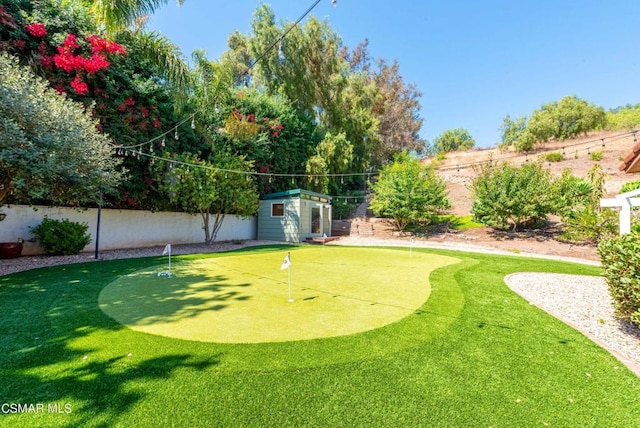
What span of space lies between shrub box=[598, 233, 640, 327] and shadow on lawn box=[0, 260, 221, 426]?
15.5ft

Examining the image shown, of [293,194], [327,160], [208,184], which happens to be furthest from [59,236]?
[327,160]

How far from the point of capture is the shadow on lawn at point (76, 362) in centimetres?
191

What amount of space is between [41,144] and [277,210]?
1074cm

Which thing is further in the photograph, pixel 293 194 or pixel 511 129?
pixel 511 129

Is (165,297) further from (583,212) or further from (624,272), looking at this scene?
(583,212)

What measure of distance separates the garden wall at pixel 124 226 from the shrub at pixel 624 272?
11.4 metres

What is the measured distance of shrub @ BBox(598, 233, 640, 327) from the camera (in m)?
3.27

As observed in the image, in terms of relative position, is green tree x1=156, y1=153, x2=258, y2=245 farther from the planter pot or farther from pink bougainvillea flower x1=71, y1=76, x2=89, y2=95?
the planter pot

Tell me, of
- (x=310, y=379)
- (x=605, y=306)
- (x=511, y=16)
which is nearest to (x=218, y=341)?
(x=310, y=379)

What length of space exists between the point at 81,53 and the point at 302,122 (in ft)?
40.1

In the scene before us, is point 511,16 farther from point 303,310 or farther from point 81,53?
point 81,53

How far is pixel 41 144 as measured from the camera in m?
5.52

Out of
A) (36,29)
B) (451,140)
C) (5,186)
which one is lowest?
(5,186)

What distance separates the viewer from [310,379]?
2.23 meters
